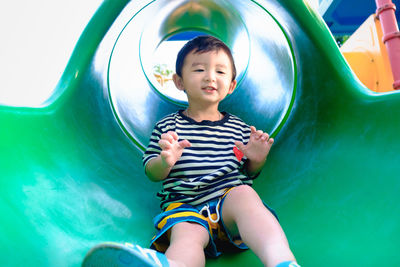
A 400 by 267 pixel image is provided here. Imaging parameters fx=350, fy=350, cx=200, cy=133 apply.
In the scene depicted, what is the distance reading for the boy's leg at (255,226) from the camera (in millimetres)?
591

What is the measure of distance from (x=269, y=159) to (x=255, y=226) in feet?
1.52

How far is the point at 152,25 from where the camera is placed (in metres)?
1.45

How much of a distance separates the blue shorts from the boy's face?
0.29m

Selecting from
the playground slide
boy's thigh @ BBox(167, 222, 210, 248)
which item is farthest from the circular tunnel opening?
boy's thigh @ BBox(167, 222, 210, 248)

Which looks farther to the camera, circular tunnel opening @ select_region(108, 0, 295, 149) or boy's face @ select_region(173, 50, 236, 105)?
circular tunnel opening @ select_region(108, 0, 295, 149)

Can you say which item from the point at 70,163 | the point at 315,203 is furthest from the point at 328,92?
the point at 70,163

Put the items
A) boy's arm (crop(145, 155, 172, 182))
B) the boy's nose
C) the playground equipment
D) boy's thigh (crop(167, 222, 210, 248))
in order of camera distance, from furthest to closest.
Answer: the playground equipment, the boy's nose, boy's arm (crop(145, 155, 172, 182)), boy's thigh (crop(167, 222, 210, 248))

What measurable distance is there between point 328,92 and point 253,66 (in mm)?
452

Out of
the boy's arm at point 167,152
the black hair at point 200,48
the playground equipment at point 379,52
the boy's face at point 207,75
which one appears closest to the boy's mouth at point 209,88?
the boy's face at point 207,75

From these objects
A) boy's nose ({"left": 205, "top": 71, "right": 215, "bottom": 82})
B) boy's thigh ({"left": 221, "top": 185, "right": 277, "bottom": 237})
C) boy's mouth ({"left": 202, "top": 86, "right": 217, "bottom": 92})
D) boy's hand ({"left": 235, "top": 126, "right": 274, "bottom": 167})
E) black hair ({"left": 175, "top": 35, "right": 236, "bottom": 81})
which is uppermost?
black hair ({"left": 175, "top": 35, "right": 236, "bottom": 81})

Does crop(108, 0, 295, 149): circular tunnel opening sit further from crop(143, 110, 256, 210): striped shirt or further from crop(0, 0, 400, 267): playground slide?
crop(143, 110, 256, 210): striped shirt

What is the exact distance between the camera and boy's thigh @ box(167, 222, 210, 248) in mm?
691

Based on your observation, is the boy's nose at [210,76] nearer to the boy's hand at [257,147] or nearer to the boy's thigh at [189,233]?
the boy's hand at [257,147]

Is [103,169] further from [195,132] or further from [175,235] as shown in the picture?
[175,235]
